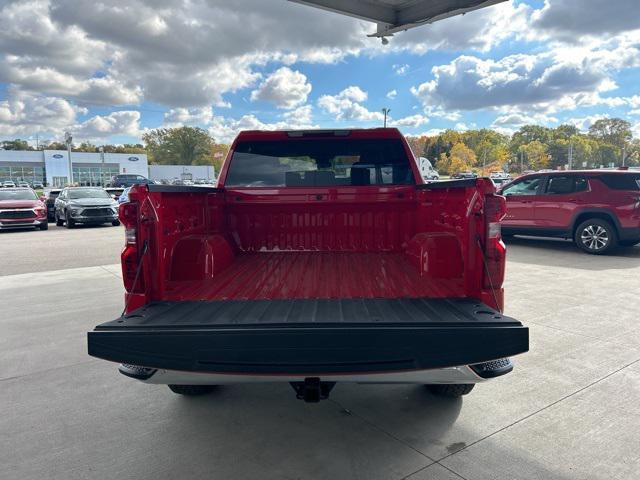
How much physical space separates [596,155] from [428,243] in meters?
136

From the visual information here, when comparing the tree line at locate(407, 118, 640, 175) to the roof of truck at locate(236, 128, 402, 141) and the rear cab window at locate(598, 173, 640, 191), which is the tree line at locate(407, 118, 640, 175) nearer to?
the rear cab window at locate(598, 173, 640, 191)

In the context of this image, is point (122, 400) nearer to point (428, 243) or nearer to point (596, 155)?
point (428, 243)

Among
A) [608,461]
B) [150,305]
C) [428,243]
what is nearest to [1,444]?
[150,305]

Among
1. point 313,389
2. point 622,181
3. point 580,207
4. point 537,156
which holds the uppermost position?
point 537,156

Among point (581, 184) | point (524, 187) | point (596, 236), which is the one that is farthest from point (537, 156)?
point (596, 236)

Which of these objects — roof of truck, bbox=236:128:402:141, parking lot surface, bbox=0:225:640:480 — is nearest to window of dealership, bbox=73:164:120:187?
roof of truck, bbox=236:128:402:141

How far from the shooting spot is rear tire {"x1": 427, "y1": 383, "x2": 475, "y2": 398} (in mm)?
3168

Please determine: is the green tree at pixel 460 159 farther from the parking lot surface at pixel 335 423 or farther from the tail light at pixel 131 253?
the tail light at pixel 131 253

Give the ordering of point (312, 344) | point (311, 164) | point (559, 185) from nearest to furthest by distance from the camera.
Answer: point (312, 344) → point (311, 164) → point (559, 185)

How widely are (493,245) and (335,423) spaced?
5.47ft

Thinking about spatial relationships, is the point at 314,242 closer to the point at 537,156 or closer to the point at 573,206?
the point at 573,206

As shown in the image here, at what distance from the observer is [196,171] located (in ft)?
284

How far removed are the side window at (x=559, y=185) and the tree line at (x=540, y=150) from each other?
9377 centimetres

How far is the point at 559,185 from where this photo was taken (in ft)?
33.9
